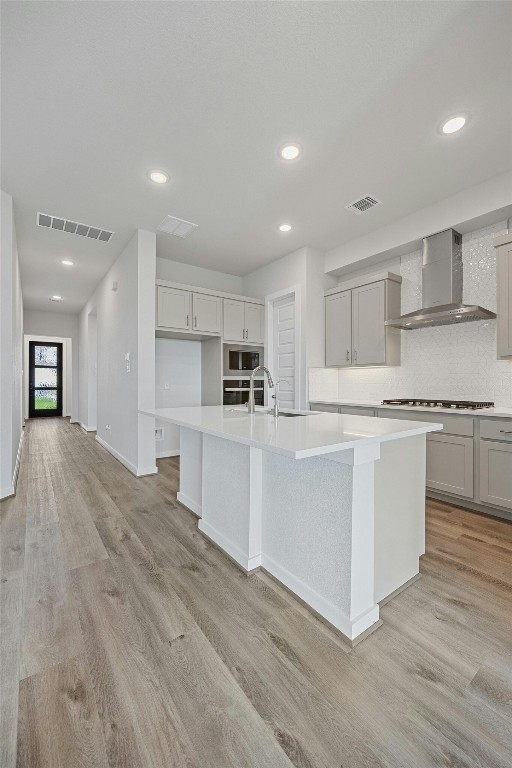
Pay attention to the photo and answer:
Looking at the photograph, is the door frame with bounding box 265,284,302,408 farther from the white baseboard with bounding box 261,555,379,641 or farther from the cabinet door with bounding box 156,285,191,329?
the white baseboard with bounding box 261,555,379,641

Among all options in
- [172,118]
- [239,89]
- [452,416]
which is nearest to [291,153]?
[239,89]

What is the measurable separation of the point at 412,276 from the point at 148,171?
3.06 metres

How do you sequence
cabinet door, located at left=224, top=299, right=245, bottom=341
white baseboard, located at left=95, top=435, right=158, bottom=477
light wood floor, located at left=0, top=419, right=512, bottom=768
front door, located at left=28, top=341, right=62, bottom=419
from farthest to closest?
1. front door, located at left=28, top=341, right=62, bottom=419
2. cabinet door, located at left=224, top=299, right=245, bottom=341
3. white baseboard, located at left=95, top=435, right=158, bottom=477
4. light wood floor, located at left=0, top=419, right=512, bottom=768

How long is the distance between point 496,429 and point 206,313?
3.58 metres

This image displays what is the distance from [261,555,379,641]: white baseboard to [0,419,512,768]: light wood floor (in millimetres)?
53

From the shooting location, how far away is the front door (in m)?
10.2

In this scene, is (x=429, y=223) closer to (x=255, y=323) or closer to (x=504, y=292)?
(x=504, y=292)

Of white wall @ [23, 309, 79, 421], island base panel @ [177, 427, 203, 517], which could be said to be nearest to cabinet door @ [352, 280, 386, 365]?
island base panel @ [177, 427, 203, 517]

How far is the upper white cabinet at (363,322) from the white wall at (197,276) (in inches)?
71.9

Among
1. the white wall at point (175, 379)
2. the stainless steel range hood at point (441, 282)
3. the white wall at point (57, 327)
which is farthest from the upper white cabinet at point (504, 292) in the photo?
the white wall at point (57, 327)

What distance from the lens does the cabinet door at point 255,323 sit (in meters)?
5.13

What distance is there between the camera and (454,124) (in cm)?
238

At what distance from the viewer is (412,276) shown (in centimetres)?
402

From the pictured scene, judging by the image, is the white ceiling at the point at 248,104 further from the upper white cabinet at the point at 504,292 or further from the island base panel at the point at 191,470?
the island base panel at the point at 191,470
